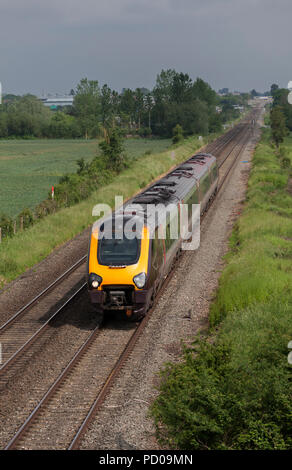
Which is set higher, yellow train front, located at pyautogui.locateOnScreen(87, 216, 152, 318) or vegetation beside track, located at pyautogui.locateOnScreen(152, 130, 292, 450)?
yellow train front, located at pyautogui.locateOnScreen(87, 216, 152, 318)

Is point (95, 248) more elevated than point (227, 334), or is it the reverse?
point (95, 248)

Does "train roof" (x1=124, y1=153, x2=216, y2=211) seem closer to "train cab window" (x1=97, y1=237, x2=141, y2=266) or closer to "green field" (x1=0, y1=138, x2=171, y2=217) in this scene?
"train cab window" (x1=97, y1=237, x2=141, y2=266)

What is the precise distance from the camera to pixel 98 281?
15.1m

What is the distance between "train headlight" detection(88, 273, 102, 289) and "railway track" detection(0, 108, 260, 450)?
53.8 inches

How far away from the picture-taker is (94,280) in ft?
49.7

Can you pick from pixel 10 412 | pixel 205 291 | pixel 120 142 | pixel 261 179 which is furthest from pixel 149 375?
pixel 120 142

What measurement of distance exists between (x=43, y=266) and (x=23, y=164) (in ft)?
198

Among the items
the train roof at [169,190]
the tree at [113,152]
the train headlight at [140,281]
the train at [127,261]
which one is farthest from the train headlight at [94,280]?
the tree at [113,152]

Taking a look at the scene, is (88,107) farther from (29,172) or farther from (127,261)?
(127,261)

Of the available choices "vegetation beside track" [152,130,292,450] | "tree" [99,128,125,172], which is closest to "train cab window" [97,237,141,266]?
"vegetation beside track" [152,130,292,450]

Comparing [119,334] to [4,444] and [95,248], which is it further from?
[4,444]

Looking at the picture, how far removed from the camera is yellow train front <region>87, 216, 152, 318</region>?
15.0 metres

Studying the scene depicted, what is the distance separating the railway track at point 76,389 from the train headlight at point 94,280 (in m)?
1.37

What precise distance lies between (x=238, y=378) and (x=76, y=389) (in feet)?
12.9
